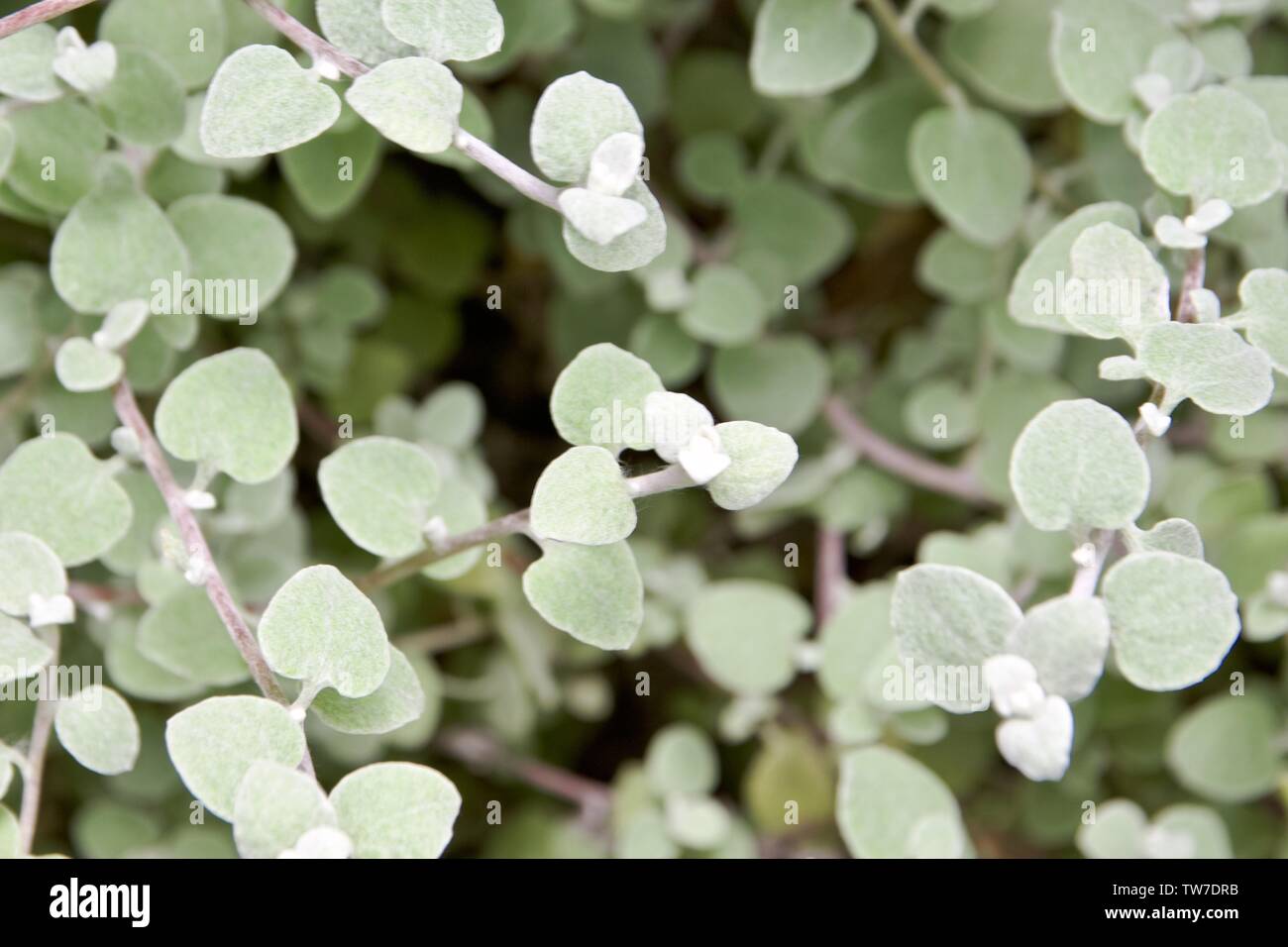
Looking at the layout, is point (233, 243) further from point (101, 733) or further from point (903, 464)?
point (903, 464)

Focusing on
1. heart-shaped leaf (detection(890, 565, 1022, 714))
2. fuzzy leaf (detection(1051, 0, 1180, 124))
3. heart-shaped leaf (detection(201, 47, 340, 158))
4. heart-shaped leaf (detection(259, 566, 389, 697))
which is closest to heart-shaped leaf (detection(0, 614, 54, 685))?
heart-shaped leaf (detection(259, 566, 389, 697))

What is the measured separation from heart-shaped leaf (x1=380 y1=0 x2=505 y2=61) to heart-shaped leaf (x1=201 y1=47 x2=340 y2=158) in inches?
1.6

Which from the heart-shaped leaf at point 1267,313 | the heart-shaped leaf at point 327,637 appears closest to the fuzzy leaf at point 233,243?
the heart-shaped leaf at point 327,637

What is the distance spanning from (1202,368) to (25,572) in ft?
1.58

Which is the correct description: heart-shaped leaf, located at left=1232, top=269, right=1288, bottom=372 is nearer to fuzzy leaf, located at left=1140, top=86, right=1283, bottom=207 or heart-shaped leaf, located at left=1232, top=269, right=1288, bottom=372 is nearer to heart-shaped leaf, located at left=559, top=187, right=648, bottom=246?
fuzzy leaf, located at left=1140, top=86, right=1283, bottom=207

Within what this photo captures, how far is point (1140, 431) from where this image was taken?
1.52ft

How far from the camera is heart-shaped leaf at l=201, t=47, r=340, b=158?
43 centimetres

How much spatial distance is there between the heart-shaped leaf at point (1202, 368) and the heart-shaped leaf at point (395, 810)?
1.02 ft

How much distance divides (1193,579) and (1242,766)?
337 millimetres

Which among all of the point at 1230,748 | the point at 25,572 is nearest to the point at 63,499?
the point at 25,572

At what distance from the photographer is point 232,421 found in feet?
1.69

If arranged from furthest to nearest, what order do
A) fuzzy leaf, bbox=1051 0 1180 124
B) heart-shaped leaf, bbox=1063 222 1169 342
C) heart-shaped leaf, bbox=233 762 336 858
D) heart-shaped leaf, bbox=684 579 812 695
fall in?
heart-shaped leaf, bbox=684 579 812 695
fuzzy leaf, bbox=1051 0 1180 124
heart-shaped leaf, bbox=1063 222 1169 342
heart-shaped leaf, bbox=233 762 336 858
